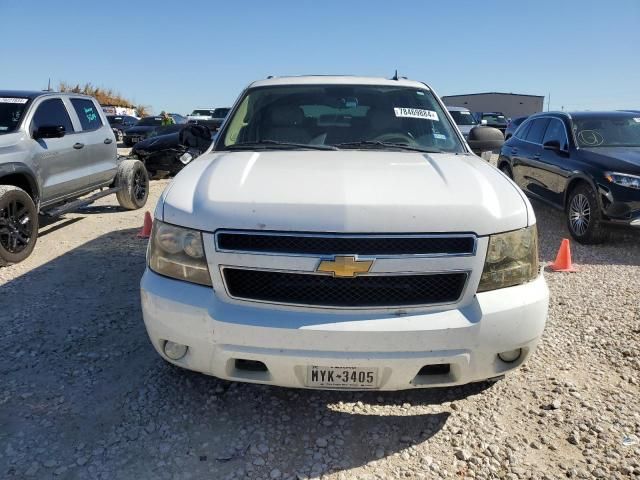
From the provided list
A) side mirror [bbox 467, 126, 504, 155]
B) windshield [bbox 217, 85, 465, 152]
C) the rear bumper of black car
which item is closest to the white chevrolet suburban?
windshield [bbox 217, 85, 465, 152]

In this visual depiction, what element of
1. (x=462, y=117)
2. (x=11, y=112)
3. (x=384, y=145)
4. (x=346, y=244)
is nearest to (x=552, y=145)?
(x=384, y=145)

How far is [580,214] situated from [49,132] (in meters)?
6.67

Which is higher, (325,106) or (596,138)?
(325,106)

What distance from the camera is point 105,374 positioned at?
3.16m

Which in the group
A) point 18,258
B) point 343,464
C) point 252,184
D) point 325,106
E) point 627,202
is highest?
point 325,106

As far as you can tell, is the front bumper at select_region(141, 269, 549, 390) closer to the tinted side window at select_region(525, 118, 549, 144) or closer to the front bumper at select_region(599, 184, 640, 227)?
the front bumper at select_region(599, 184, 640, 227)

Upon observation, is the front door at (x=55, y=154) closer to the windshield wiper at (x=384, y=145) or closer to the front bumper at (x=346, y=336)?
the windshield wiper at (x=384, y=145)

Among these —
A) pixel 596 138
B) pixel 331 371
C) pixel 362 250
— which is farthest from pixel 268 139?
pixel 596 138

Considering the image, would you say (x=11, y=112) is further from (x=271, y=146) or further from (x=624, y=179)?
(x=624, y=179)

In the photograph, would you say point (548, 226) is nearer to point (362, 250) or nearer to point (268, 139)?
point (268, 139)

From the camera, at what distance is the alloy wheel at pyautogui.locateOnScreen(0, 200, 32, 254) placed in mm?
5367

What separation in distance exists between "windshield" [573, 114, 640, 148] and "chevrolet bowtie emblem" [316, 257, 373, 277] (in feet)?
19.4

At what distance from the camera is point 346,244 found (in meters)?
2.24

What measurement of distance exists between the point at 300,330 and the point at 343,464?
2.41ft
